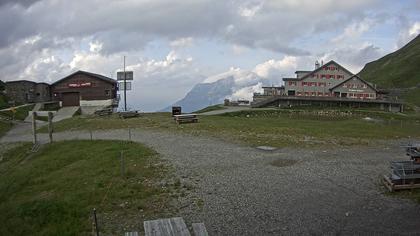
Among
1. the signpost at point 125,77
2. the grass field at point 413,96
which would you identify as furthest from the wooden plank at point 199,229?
the grass field at point 413,96

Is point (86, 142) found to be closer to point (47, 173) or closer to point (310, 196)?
point (47, 173)

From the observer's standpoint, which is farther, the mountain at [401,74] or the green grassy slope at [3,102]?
the mountain at [401,74]

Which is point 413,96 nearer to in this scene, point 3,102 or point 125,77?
point 125,77

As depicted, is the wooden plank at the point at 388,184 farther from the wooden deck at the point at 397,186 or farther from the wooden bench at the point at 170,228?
the wooden bench at the point at 170,228

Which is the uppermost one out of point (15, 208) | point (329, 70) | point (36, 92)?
point (329, 70)

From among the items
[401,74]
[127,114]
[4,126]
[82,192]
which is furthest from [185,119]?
[401,74]

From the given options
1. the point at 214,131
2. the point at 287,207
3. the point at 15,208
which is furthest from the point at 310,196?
the point at 214,131

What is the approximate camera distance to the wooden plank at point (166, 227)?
10408 millimetres

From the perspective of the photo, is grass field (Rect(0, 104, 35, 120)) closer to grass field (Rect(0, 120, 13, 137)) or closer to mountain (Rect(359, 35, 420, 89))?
grass field (Rect(0, 120, 13, 137))

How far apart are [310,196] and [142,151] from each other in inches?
478

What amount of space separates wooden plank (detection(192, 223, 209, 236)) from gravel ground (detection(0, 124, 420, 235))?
0.95ft

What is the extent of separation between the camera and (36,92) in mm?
71062

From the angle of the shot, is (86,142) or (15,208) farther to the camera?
(86,142)

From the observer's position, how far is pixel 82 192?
14734 mm
